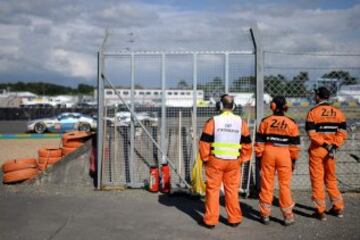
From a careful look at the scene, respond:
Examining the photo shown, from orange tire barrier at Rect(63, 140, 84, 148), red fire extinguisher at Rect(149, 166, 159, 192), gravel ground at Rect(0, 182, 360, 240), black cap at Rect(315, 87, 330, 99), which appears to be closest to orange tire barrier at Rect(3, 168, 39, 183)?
gravel ground at Rect(0, 182, 360, 240)

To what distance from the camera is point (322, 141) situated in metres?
6.61

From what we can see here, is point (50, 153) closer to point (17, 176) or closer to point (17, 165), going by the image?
point (17, 165)

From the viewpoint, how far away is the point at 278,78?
27.6ft

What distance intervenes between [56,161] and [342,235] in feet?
20.0

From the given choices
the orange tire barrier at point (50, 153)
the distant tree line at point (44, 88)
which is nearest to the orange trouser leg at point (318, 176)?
the orange tire barrier at point (50, 153)

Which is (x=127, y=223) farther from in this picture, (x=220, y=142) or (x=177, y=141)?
(x=177, y=141)

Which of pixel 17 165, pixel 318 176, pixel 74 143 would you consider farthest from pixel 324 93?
pixel 17 165

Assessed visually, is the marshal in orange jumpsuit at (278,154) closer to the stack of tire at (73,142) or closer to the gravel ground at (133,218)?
the gravel ground at (133,218)

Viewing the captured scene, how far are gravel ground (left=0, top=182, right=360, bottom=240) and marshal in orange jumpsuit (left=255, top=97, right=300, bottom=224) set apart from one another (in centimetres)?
38

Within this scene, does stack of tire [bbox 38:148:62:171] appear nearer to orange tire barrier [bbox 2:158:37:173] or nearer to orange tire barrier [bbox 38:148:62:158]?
orange tire barrier [bbox 38:148:62:158]

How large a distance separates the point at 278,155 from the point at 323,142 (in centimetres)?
84

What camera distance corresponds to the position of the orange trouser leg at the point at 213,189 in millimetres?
6164

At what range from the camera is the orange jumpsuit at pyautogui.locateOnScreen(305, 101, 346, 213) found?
6.63 meters

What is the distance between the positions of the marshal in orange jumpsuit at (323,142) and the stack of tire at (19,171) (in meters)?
5.90
